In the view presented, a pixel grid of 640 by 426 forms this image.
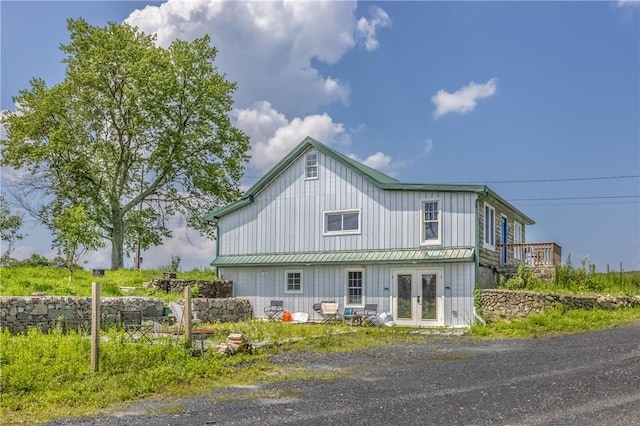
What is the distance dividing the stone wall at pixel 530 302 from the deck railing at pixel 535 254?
4094mm

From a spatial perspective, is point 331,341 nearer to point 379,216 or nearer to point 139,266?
point 379,216

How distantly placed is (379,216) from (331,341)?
24.6ft

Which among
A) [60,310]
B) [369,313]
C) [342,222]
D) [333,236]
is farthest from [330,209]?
[60,310]

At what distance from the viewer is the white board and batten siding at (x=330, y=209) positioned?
20.8 meters

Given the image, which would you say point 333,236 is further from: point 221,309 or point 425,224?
point 221,309

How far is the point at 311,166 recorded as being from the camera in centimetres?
2372

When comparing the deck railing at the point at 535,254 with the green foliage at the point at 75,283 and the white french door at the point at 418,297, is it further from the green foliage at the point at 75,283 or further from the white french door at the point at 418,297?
the green foliage at the point at 75,283

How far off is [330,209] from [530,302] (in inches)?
311

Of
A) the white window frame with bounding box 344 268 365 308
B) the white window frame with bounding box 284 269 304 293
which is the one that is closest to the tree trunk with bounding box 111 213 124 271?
the white window frame with bounding box 284 269 304 293

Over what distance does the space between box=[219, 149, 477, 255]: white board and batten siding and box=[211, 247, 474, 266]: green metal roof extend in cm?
23

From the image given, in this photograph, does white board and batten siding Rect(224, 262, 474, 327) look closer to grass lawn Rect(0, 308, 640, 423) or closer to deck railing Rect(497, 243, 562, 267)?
deck railing Rect(497, 243, 562, 267)

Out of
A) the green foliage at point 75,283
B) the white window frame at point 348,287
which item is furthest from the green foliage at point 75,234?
the white window frame at point 348,287

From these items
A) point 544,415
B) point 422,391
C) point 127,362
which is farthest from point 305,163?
point 544,415

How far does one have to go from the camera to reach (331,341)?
15.5 metres
